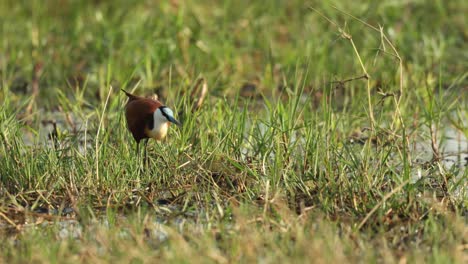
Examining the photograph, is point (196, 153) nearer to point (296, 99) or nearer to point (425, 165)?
point (296, 99)

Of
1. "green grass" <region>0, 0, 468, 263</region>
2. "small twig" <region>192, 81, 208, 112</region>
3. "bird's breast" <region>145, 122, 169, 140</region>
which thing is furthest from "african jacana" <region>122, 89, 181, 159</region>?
"small twig" <region>192, 81, 208, 112</region>

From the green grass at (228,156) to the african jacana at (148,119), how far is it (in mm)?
128

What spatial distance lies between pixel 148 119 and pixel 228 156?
1.32 ft

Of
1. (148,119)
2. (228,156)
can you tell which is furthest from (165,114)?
(228,156)

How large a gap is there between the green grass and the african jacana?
0.42 feet

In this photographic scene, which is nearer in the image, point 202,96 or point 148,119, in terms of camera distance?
point 148,119

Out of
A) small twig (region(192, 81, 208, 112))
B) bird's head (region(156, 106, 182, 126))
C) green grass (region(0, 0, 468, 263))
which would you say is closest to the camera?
green grass (region(0, 0, 468, 263))

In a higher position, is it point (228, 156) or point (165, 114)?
point (165, 114)

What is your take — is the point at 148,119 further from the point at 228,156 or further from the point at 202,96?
the point at 202,96

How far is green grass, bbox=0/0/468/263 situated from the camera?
3826 mm

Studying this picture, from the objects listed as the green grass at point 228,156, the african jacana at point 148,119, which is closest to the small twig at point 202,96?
the green grass at point 228,156

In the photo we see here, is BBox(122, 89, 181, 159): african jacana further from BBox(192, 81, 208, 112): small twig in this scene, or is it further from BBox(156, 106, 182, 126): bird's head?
BBox(192, 81, 208, 112): small twig

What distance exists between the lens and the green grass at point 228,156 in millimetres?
3826

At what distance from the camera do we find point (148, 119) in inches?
182
